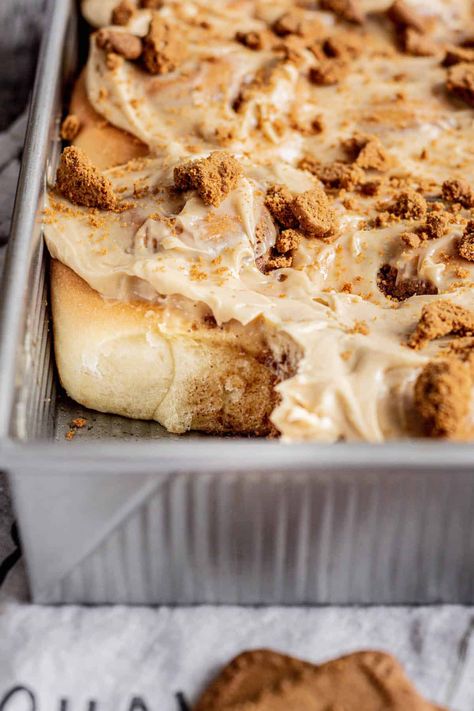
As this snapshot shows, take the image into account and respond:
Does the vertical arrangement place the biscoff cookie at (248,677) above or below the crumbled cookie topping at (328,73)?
below

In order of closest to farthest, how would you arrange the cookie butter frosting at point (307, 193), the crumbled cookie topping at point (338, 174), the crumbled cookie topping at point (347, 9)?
the cookie butter frosting at point (307, 193) → the crumbled cookie topping at point (338, 174) → the crumbled cookie topping at point (347, 9)

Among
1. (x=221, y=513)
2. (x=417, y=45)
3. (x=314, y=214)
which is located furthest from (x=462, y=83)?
(x=221, y=513)

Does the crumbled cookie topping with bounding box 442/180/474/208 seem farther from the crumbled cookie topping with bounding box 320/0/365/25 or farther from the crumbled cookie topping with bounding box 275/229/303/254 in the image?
the crumbled cookie topping with bounding box 320/0/365/25

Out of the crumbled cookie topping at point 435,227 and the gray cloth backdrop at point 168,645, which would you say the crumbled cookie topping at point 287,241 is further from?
the gray cloth backdrop at point 168,645

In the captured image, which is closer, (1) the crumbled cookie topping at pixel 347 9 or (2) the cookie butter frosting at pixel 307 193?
(2) the cookie butter frosting at pixel 307 193

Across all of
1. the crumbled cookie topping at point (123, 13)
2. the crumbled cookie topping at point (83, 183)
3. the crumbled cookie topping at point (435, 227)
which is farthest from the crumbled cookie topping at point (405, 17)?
the crumbled cookie topping at point (83, 183)

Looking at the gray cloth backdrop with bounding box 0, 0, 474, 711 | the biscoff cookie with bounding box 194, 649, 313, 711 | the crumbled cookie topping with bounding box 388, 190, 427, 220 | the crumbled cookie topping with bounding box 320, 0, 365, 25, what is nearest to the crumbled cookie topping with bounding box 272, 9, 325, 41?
the crumbled cookie topping with bounding box 320, 0, 365, 25
